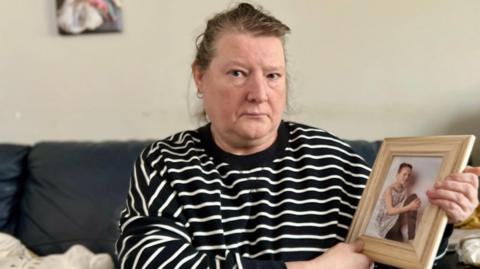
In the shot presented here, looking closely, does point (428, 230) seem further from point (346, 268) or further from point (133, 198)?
point (133, 198)

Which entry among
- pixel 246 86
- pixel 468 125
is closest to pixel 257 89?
pixel 246 86

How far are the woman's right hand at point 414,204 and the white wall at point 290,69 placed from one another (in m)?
1.04

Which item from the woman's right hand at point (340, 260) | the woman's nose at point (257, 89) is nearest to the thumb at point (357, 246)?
the woman's right hand at point (340, 260)

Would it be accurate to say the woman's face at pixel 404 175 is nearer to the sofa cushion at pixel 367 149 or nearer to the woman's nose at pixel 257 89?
the woman's nose at pixel 257 89

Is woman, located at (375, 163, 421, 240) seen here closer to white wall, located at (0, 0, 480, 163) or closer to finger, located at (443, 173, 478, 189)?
finger, located at (443, 173, 478, 189)

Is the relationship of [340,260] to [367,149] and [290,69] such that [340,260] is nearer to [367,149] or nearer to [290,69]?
[367,149]

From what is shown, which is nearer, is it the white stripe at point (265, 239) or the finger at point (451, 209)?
the finger at point (451, 209)

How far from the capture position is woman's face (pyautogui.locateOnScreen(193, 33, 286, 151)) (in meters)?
1.08

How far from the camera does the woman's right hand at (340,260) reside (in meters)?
1.00

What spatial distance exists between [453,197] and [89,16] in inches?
65.3

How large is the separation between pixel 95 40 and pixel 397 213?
60.4 inches

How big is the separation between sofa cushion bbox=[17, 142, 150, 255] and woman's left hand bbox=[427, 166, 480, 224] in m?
1.14

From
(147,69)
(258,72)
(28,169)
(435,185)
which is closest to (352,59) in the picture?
(147,69)

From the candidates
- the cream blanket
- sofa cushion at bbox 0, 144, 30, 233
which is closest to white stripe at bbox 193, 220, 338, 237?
the cream blanket
